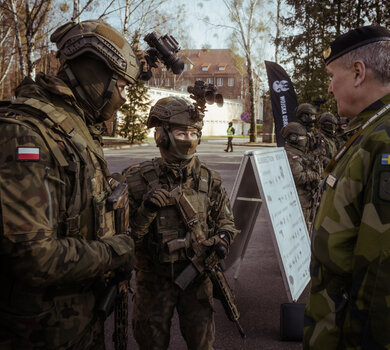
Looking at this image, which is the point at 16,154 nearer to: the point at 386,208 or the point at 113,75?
the point at 113,75

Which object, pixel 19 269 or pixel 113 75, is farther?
pixel 113 75

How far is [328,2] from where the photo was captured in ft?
56.3

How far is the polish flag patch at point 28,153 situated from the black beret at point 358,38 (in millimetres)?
1395

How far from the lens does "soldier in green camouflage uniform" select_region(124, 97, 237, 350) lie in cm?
259

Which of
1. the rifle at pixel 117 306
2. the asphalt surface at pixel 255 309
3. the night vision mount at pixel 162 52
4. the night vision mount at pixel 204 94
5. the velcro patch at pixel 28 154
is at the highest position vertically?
the night vision mount at pixel 162 52

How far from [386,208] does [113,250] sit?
46.0 inches

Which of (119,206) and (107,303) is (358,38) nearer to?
(119,206)

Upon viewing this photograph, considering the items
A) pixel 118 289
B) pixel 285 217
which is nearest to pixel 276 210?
pixel 285 217

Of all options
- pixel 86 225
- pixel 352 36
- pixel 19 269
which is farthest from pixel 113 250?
pixel 352 36

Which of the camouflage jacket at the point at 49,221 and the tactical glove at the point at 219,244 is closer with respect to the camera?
the camouflage jacket at the point at 49,221

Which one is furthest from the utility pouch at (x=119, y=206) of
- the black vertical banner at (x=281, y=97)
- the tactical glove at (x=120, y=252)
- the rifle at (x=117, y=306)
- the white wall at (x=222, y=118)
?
the white wall at (x=222, y=118)

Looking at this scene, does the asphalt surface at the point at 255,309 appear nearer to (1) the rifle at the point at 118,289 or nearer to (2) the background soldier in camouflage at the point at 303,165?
(2) the background soldier in camouflage at the point at 303,165

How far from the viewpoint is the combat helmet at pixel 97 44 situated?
70.0 inches

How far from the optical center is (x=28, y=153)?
1.40m
